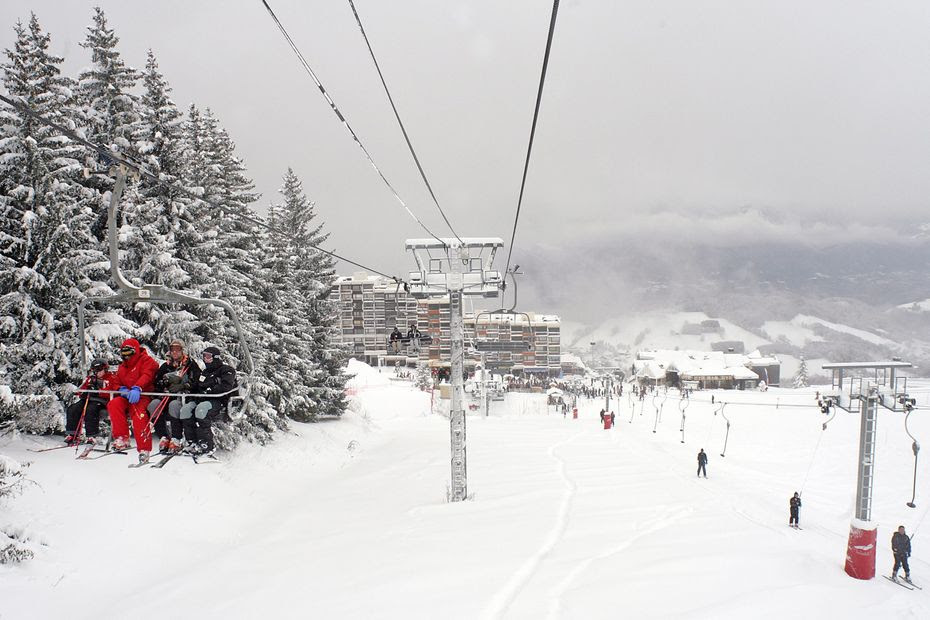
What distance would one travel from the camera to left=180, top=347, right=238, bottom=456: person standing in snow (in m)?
9.57

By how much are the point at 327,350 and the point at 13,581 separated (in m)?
21.6

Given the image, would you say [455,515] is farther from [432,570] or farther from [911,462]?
[911,462]

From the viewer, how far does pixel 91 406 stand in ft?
Answer: 33.9

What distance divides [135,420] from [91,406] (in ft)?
4.80

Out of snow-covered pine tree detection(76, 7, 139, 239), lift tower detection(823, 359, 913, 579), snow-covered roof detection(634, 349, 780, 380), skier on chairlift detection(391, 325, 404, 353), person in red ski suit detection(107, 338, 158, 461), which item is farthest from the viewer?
snow-covered roof detection(634, 349, 780, 380)

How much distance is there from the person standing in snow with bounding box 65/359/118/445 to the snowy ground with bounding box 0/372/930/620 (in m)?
1.99

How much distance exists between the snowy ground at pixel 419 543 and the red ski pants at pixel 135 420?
108 inches

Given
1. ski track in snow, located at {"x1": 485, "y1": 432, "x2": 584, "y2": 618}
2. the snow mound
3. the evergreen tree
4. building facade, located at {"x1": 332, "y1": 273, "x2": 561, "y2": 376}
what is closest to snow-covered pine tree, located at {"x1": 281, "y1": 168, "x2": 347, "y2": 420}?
the evergreen tree

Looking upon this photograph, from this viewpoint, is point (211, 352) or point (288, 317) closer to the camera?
point (211, 352)

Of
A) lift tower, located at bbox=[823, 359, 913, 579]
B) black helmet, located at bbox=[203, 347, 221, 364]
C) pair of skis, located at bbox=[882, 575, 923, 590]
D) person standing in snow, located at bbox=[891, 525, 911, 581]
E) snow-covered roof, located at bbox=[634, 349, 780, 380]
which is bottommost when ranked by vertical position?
snow-covered roof, located at bbox=[634, 349, 780, 380]

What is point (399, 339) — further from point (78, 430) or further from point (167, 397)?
point (78, 430)

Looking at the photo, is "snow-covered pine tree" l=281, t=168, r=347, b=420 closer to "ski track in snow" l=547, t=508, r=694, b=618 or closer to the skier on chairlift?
the skier on chairlift

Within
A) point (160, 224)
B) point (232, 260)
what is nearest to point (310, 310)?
point (232, 260)

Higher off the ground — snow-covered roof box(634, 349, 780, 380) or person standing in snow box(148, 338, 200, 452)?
person standing in snow box(148, 338, 200, 452)
